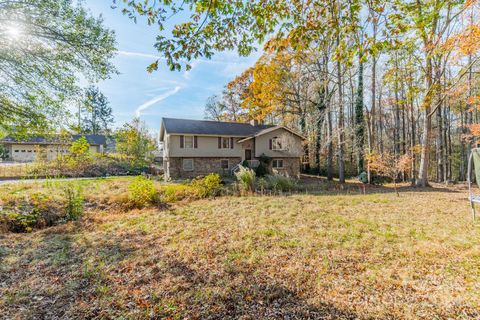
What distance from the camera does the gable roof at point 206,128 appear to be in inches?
711

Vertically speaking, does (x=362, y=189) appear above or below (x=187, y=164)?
below

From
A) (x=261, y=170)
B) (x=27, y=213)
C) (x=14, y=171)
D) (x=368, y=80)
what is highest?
(x=368, y=80)

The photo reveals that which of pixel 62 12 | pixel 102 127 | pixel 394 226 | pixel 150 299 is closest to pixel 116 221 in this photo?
pixel 150 299

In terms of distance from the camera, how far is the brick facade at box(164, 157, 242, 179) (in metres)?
18.1

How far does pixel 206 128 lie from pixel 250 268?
1681 cm

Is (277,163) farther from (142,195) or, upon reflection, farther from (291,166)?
(142,195)

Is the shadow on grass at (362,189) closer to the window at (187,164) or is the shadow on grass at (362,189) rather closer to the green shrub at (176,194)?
the green shrub at (176,194)

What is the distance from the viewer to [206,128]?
19.3m

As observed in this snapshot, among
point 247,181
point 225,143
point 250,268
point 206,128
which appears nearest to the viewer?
point 250,268

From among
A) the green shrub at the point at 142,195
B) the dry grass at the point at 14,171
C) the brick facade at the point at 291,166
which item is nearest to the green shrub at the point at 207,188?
the green shrub at the point at 142,195

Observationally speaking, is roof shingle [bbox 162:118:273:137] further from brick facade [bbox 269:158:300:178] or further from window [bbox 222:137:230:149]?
brick facade [bbox 269:158:300:178]

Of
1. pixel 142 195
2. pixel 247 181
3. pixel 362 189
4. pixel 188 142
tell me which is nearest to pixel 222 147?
pixel 188 142

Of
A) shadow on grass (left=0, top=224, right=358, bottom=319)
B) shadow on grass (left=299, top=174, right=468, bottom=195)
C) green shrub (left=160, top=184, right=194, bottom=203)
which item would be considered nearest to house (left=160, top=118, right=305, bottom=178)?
shadow on grass (left=299, top=174, right=468, bottom=195)

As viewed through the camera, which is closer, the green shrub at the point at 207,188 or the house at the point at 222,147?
the green shrub at the point at 207,188
